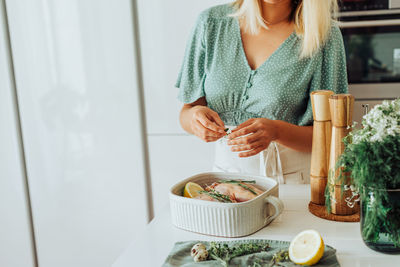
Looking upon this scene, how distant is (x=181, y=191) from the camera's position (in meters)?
0.94

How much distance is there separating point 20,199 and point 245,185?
1.41 meters

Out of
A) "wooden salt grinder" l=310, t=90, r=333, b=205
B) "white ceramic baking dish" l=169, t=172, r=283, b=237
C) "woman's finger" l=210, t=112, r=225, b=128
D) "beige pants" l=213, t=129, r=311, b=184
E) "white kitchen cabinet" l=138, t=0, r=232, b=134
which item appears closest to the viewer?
"white ceramic baking dish" l=169, t=172, r=283, b=237

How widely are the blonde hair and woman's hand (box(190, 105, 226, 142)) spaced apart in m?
0.39

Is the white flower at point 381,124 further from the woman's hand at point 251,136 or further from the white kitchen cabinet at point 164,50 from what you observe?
the white kitchen cabinet at point 164,50

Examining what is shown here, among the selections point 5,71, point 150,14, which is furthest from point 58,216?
point 150,14

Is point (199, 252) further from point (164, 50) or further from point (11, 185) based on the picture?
point (11, 185)

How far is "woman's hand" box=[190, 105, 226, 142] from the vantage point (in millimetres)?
1019

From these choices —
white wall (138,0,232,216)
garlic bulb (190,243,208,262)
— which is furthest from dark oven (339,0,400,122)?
garlic bulb (190,243,208,262)

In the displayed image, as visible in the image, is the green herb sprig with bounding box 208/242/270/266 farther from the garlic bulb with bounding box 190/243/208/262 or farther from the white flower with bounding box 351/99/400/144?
the white flower with bounding box 351/99/400/144

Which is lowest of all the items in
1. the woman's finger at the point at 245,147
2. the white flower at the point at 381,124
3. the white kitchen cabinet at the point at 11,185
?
the white kitchen cabinet at the point at 11,185

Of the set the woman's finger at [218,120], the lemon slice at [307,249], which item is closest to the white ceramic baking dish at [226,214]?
the lemon slice at [307,249]

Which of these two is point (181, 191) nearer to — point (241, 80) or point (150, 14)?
point (241, 80)

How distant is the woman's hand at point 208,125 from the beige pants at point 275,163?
209mm

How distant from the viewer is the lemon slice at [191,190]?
91 centimetres
